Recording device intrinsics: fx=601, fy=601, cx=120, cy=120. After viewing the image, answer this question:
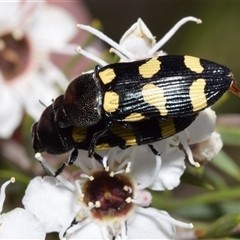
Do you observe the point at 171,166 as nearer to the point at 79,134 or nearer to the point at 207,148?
the point at 207,148

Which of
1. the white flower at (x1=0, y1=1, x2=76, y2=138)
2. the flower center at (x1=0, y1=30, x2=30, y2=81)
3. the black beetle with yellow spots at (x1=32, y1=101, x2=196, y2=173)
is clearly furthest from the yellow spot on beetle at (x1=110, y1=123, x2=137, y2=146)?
the flower center at (x1=0, y1=30, x2=30, y2=81)

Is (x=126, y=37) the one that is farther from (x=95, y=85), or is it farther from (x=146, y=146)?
(x=146, y=146)

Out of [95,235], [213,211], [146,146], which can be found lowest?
[213,211]

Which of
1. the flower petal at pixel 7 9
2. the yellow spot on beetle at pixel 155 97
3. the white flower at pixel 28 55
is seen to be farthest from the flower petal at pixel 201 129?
the flower petal at pixel 7 9

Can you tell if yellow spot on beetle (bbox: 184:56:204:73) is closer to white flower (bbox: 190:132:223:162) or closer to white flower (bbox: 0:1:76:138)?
white flower (bbox: 190:132:223:162)

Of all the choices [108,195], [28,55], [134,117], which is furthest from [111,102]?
[28,55]

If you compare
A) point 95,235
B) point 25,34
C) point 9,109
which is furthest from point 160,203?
point 25,34
